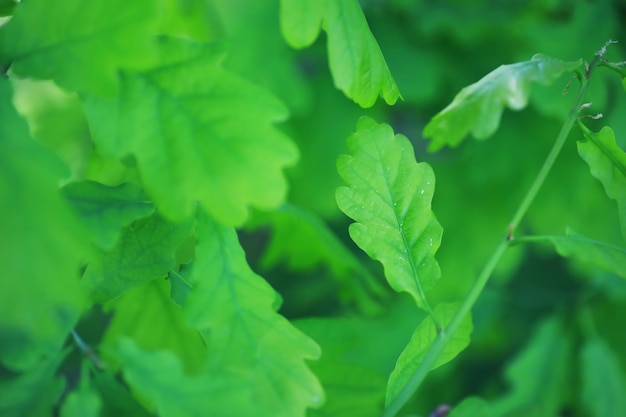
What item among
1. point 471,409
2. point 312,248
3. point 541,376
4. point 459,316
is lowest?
point 541,376

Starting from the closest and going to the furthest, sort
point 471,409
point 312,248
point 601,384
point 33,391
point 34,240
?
point 34,240
point 33,391
point 471,409
point 312,248
point 601,384

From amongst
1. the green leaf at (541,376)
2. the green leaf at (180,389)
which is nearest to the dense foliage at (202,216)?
the green leaf at (180,389)

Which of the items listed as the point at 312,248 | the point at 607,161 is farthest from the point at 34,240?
the point at 312,248

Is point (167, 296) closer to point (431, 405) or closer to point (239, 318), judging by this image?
point (239, 318)

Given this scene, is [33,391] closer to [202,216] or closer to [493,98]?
[202,216]

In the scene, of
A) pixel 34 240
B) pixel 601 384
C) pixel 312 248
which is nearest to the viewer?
pixel 34 240

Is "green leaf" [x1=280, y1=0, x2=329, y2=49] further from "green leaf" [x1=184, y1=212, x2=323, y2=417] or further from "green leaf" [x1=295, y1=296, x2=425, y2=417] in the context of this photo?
"green leaf" [x1=295, y1=296, x2=425, y2=417]

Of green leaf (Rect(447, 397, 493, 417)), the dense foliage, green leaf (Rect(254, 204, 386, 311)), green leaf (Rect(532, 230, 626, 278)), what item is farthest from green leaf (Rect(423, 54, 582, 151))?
green leaf (Rect(254, 204, 386, 311))
